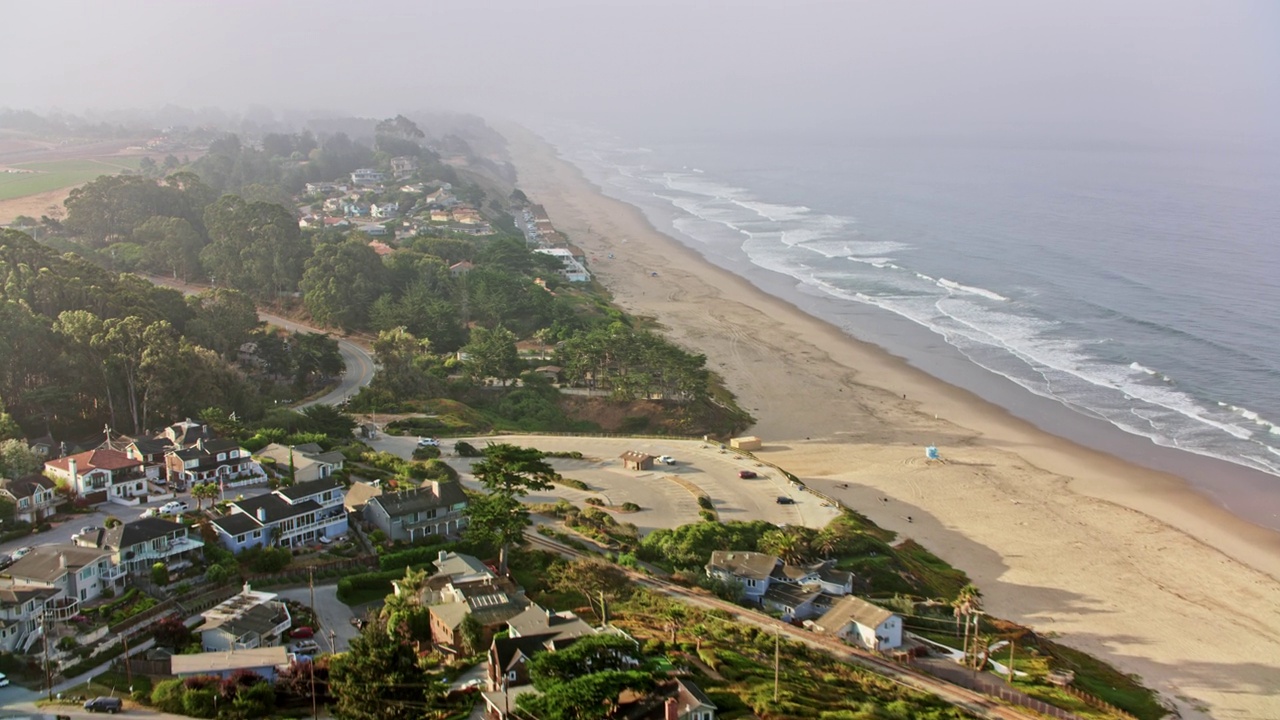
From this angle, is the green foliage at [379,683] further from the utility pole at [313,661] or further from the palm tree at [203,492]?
the palm tree at [203,492]

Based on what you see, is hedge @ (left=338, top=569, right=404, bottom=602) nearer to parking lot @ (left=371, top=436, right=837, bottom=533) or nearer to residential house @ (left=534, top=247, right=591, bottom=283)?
parking lot @ (left=371, top=436, right=837, bottom=533)

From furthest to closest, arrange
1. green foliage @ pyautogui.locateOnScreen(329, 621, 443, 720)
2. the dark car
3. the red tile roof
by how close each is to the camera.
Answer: the red tile roof
the dark car
green foliage @ pyautogui.locateOnScreen(329, 621, 443, 720)

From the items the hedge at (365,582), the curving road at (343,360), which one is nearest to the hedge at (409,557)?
the hedge at (365,582)

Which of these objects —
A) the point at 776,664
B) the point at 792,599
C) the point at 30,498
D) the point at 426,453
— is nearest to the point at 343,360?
the point at 426,453

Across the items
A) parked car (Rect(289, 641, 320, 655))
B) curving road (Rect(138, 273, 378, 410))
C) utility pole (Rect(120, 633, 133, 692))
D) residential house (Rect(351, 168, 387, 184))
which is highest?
residential house (Rect(351, 168, 387, 184))

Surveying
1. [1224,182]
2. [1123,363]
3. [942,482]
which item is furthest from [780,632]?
[1224,182]

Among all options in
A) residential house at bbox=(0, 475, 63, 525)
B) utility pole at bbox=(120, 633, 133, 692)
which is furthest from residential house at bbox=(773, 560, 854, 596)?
residential house at bbox=(0, 475, 63, 525)
